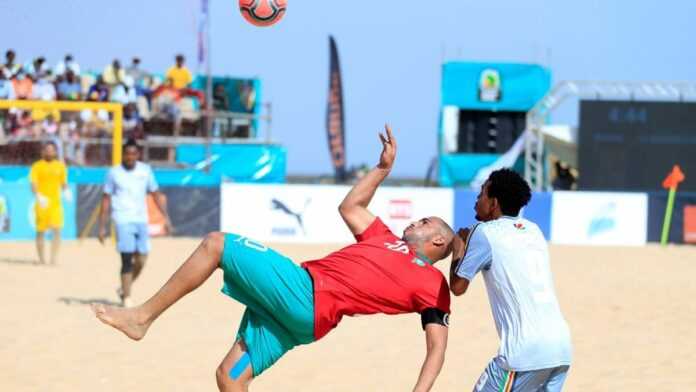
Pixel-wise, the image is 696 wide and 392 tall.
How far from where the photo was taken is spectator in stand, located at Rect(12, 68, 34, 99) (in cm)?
1967

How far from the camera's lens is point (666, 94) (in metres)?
22.0

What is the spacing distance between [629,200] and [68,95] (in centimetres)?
1041

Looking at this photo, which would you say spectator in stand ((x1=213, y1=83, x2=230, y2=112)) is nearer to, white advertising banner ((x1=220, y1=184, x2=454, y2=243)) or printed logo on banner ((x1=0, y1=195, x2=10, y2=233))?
white advertising banner ((x1=220, y1=184, x2=454, y2=243))

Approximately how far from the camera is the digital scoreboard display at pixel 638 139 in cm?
2125

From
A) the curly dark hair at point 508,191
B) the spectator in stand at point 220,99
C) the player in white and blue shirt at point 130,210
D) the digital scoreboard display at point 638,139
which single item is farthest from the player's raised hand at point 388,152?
the spectator in stand at point 220,99

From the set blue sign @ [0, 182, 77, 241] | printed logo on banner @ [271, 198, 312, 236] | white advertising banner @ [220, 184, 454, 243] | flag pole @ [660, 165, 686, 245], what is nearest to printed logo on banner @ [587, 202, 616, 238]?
flag pole @ [660, 165, 686, 245]

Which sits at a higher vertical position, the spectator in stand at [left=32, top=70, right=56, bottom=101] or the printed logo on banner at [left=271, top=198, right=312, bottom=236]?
the spectator in stand at [left=32, top=70, right=56, bottom=101]

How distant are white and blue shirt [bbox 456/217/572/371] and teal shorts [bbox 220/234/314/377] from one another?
0.68 meters

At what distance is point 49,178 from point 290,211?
17.8ft

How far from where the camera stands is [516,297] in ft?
14.3

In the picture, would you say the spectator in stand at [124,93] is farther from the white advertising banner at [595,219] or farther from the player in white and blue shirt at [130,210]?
the player in white and blue shirt at [130,210]

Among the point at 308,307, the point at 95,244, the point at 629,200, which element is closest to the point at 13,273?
the point at 95,244

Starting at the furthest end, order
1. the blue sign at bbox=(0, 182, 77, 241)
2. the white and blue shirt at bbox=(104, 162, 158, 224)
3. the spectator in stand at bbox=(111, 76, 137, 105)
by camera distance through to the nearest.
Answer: the spectator in stand at bbox=(111, 76, 137, 105) → the blue sign at bbox=(0, 182, 77, 241) → the white and blue shirt at bbox=(104, 162, 158, 224)

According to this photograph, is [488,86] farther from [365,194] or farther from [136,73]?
[365,194]
